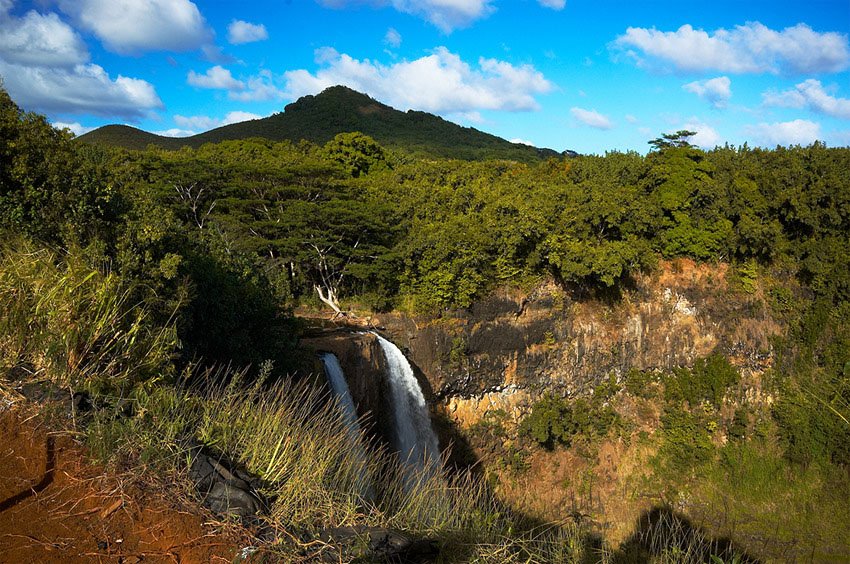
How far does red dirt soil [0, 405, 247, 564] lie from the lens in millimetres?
3121

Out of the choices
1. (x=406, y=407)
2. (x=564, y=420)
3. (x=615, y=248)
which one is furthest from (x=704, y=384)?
(x=406, y=407)

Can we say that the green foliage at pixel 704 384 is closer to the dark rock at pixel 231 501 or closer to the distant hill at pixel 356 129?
the dark rock at pixel 231 501

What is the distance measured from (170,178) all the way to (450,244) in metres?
11.1

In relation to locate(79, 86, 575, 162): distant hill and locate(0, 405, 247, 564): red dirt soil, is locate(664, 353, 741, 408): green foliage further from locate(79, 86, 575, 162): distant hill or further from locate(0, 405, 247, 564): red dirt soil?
locate(79, 86, 575, 162): distant hill

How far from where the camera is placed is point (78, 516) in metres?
3.33

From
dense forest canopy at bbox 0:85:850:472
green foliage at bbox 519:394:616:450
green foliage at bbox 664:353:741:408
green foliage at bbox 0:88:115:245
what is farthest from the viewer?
green foliage at bbox 664:353:741:408

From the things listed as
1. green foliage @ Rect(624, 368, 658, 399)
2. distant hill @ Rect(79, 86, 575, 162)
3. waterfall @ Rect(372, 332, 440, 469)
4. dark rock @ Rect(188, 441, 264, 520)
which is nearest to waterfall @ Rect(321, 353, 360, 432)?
waterfall @ Rect(372, 332, 440, 469)

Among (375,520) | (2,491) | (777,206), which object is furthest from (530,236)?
(2,491)

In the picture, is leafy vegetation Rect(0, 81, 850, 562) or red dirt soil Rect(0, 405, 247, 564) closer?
red dirt soil Rect(0, 405, 247, 564)

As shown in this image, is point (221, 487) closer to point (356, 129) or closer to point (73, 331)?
A: point (73, 331)

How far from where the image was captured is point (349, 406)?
12.8 metres

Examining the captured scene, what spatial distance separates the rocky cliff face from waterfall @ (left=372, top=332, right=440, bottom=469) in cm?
194

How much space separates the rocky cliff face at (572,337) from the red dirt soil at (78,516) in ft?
49.9

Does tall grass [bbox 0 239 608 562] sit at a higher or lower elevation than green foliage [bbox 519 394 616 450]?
higher
